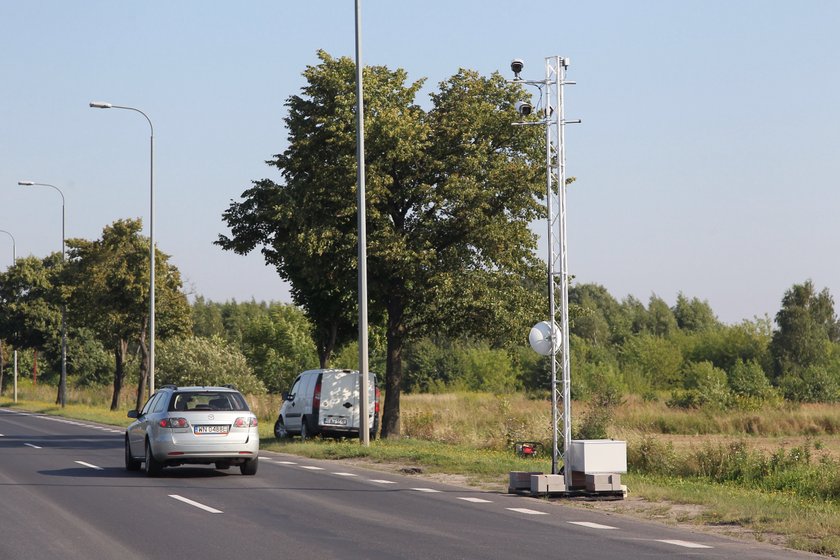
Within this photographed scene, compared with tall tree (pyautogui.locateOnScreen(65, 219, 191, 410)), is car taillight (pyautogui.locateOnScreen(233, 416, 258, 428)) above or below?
below

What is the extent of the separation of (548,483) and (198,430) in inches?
264

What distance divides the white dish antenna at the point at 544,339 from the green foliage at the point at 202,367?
5219 centimetres

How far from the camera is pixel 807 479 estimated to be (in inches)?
773

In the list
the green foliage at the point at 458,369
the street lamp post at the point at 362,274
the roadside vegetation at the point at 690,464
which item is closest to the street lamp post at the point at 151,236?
the roadside vegetation at the point at 690,464

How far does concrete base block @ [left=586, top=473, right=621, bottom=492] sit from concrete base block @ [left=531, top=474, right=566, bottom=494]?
1.70ft

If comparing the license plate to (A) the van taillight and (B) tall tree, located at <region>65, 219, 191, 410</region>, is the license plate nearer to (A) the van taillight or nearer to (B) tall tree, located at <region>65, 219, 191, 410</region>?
(A) the van taillight

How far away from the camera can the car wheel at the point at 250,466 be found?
2197 cm

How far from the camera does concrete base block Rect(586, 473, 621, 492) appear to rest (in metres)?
17.7

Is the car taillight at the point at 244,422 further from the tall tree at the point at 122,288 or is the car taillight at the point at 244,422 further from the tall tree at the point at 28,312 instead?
the tall tree at the point at 28,312

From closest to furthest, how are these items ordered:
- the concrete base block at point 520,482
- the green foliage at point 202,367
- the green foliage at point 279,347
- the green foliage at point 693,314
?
the concrete base block at point 520,482
the green foliage at point 202,367
the green foliage at point 279,347
the green foliage at point 693,314

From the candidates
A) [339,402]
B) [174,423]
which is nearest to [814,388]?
[339,402]

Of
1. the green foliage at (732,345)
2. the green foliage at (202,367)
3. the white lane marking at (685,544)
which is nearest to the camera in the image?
the white lane marking at (685,544)

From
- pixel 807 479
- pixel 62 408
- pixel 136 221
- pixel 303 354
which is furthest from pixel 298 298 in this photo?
pixel 303 354

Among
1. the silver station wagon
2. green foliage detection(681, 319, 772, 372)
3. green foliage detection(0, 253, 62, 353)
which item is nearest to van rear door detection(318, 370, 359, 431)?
the silver station wagon
